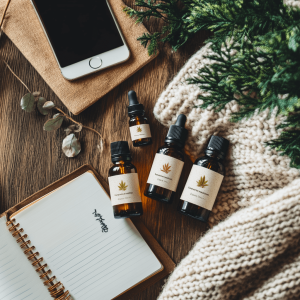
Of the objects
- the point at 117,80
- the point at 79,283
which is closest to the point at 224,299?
the point at 79,283

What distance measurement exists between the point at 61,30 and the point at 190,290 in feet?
2.50

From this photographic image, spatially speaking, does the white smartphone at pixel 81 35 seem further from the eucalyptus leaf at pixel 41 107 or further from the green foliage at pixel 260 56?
the green foliage at pixel 260 56

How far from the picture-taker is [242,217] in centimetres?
60

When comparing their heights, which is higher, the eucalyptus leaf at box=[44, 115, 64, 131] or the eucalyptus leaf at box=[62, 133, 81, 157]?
the eucalyptus leaf at box=[44, 115, 64, 131]

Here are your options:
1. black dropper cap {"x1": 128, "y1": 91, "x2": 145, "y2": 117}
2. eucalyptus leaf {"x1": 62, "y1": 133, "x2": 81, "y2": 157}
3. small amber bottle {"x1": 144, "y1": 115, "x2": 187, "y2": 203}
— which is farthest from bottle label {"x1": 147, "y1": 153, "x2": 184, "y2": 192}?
eucalyptus leaf {"x1": 62, "y1": 133, "x2": 81, "y2": 157}

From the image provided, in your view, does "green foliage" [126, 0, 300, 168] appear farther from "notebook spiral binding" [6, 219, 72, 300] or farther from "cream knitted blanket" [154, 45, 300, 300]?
"notebook spiral binding" [6, 219, 72, 300]

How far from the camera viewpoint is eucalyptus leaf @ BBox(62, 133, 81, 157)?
704 millimetres

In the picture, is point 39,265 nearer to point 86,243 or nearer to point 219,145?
point 86,243

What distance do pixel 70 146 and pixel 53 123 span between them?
0.08 m

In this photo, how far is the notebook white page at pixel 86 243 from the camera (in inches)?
26.0

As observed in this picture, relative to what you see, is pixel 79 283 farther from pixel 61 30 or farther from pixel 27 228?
pixel 61 30

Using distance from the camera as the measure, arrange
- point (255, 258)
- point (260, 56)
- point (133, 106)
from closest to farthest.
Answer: point (260, 56), point (255, 258), point (133, 106)

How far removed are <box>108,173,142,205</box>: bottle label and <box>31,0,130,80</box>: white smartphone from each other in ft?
1.04

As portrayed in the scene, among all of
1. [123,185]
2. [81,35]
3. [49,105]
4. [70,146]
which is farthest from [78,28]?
[123,185]
